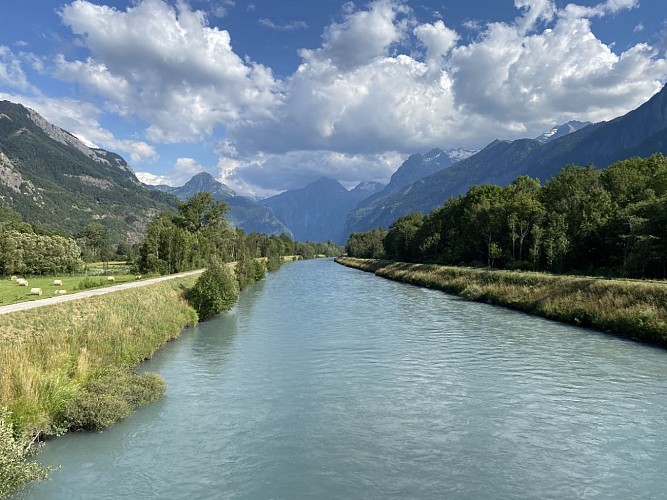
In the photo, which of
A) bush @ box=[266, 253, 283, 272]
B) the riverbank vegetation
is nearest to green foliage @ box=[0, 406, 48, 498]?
the riverbank vegetation

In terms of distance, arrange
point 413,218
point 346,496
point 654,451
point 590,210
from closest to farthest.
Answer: point 346,496 < point 654,451 < point 590,210 < point 413,218

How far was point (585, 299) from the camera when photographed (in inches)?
1677

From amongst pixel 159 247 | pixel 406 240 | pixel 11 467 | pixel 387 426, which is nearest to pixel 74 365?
pixel 11 467

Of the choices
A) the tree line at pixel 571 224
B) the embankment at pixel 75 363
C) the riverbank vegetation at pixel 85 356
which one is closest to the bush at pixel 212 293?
the riverbank vegetation at pixel 85 356

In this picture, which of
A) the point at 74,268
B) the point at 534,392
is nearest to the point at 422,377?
the point at 534,392

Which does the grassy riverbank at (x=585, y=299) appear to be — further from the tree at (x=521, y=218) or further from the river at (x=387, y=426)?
the tree at (x=521, y=218)

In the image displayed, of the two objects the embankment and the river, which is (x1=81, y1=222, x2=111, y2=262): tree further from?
the river

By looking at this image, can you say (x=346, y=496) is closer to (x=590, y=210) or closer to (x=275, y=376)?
(x=275, y=376)

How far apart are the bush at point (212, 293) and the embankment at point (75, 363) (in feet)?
39.3

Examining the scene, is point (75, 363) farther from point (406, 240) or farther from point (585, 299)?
point (406, 240)

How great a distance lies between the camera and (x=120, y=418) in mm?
18359

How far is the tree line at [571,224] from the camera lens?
54.6 meters

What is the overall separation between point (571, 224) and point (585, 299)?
36.4m

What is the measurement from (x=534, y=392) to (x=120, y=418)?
19.8 meters
